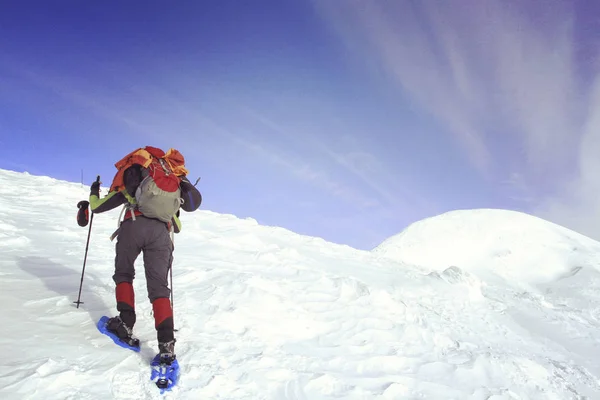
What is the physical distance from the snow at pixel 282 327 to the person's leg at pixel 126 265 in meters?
0.38

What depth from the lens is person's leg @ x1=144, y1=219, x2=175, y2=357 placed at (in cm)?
388

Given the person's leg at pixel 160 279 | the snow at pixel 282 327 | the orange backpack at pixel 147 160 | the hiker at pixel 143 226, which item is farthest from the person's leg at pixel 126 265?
the orange backpack at pixel 147 160

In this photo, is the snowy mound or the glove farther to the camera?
the snowy mound

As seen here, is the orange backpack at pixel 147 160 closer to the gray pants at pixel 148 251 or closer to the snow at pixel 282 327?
the gray pants at pixel 148 251

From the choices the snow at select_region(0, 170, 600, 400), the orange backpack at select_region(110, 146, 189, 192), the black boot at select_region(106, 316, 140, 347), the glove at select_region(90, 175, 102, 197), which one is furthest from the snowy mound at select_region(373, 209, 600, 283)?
the glove at select_region(90, 175, 102, 197)

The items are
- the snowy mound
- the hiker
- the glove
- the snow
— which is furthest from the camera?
the snowy mound

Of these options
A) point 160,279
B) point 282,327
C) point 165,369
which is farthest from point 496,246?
point 165,369

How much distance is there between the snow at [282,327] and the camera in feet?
12.5

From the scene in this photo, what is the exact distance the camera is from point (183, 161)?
4.65 meters

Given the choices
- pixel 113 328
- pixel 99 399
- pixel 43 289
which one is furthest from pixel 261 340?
pixel 43 289

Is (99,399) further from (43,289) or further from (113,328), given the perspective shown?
(43,289)

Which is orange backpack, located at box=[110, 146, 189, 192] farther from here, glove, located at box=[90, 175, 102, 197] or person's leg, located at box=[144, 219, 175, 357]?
person's leg, located at box=[144, 219, 175, 357]

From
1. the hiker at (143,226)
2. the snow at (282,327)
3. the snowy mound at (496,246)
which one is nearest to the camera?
the snow at (282,327)

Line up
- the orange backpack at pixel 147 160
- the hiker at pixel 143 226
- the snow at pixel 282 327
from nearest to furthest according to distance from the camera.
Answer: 1. the snow at pixel 282 327
2. the hiker at pixel 143 226
3. the orange backpack at pixel 147 160
